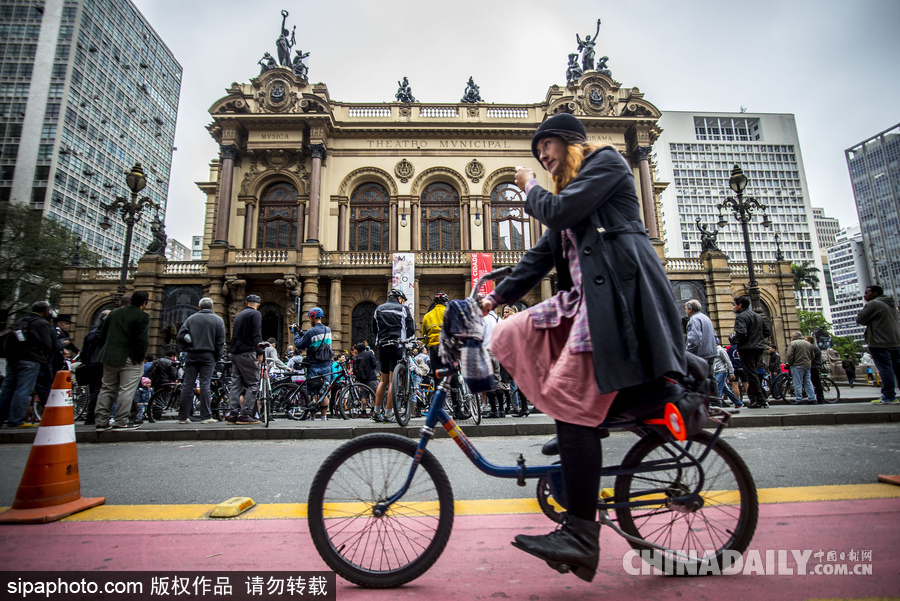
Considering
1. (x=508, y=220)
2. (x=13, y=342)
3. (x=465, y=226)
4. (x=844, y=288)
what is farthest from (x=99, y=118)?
(x=844, y=288)

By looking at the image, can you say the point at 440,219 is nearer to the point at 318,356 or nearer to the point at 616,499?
the point at 318,356

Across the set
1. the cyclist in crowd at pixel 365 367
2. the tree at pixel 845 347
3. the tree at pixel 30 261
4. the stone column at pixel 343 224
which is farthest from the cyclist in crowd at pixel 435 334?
the tree at pixel 845 347

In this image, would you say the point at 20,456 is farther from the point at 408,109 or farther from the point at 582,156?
the point at 408,109

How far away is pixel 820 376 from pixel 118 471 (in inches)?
483

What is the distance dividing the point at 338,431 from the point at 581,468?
4989 mm

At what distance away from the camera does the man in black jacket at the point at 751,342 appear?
8.27 m

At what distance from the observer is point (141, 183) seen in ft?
42.1

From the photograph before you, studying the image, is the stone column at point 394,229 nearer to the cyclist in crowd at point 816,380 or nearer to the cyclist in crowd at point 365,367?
the cyclist in crowd at point 365,367

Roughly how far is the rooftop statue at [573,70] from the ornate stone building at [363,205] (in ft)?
4.87

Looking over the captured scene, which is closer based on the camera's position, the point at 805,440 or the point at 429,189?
the point at 805,440

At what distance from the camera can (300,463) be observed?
429 cm

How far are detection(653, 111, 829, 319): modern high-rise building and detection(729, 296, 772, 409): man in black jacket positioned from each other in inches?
3764

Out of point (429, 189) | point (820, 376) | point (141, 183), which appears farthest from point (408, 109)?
point (820, 376)

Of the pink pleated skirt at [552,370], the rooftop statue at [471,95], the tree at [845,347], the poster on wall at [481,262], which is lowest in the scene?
the pink pleated skirt at [552,370]
